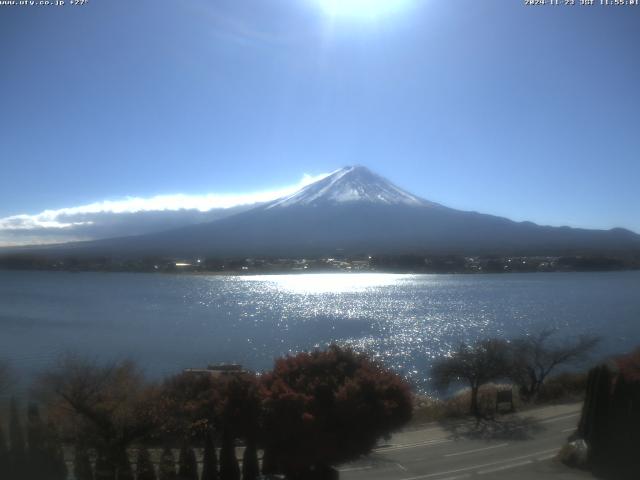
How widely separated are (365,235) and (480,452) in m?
60.4

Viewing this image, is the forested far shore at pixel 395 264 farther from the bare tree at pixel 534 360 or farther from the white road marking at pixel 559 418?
the white road marking at pixel 559 418

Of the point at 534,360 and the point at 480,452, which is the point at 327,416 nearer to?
the point at 480,452

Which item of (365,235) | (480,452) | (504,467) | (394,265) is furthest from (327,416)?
(365,235)

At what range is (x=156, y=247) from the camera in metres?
58.9

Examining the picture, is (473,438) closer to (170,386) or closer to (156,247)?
(170,386)

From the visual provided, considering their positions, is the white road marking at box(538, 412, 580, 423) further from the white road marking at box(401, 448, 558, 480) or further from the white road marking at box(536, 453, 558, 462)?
the white road marking at box(536, 453, 558, 462)

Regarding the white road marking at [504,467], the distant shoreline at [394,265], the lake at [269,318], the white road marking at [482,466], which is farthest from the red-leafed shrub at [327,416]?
the distant shoreline at [394,265]

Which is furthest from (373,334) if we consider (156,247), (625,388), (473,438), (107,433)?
(156,247)

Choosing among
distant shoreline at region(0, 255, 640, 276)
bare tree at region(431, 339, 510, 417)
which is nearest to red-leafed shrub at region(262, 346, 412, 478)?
bare tree at region(431, 339, 510, 417)

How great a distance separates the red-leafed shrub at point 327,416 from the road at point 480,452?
0.94 metres

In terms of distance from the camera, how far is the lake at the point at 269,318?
17594 millimetres

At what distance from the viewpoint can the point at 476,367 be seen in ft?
41.5

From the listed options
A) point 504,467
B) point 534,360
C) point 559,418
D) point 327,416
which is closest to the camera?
point 327,416

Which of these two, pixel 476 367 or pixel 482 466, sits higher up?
pixel 476 367
